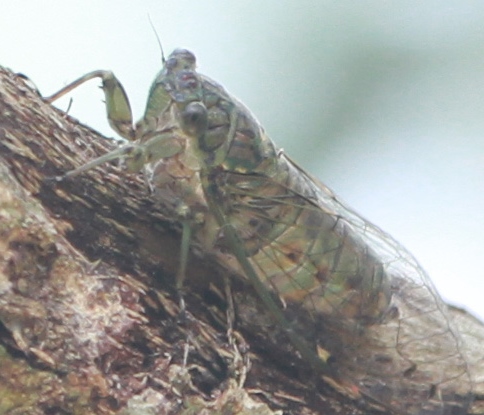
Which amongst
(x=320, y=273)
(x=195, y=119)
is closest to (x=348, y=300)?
(x=320, y=273)

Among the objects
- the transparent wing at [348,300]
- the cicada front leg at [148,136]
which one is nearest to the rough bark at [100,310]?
the cicada front leg at [148,136]

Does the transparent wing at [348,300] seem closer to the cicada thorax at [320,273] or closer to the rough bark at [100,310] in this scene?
the cicada thorax at [320,273]

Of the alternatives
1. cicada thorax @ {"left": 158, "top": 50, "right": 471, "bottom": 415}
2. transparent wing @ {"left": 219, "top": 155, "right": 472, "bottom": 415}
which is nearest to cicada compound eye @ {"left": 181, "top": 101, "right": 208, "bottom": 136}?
cicada thorax @ {"left": 158, "top": 50, "right": 471, "bottom": 415}

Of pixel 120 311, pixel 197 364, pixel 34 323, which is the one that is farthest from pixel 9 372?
pixel 197 364

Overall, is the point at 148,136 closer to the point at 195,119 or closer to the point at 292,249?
the point at 195,119

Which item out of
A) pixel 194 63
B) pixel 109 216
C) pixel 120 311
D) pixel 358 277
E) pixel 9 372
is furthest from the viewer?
pixel 194 63

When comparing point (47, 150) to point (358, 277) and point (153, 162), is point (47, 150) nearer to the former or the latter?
point (153, 162)
